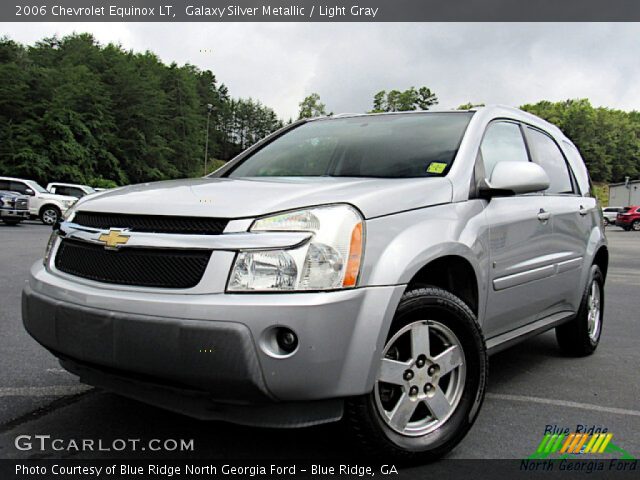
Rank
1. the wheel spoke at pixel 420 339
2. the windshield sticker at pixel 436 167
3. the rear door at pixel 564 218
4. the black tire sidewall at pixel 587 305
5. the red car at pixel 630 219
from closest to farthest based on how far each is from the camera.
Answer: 1. the wheel spoke at pixel 420 339
2. the windshield sticker at pixel 436 167
3. the rear door at pixel 564 218
4. the black tire sidewall at pixel 587 305
5. the red car at pixel 630 219

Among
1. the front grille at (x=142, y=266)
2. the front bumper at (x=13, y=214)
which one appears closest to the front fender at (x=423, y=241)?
the front grille at (x=142, y=266)

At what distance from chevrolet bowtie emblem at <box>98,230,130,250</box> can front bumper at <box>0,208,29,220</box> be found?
1964cm

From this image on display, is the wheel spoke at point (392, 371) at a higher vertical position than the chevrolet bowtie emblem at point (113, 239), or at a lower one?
lower

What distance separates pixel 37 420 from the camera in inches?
121

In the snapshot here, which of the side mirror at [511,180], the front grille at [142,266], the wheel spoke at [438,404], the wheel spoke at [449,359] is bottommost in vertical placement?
the wheel spoke at [438,404]

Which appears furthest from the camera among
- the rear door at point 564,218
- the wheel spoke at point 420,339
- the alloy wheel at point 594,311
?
the alloy wheel at point 594,311

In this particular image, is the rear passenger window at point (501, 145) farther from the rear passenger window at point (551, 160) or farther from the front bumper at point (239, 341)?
Result: the front bumper at point (239, 341)

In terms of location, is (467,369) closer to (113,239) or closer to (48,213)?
(113,239)

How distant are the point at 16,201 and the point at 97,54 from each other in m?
50.9

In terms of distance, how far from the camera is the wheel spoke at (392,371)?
100 inches

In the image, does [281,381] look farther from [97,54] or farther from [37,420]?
[97,54]

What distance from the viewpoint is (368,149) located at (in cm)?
362

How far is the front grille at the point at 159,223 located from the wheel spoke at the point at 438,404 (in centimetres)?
118

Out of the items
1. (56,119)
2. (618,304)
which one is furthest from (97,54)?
(618,304)
